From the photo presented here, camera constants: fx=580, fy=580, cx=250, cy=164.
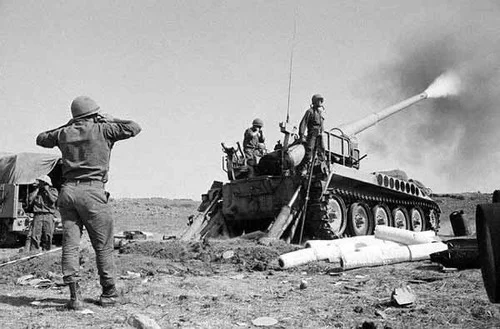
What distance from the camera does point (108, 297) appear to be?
16.4 feet

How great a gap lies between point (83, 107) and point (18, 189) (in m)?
11.4

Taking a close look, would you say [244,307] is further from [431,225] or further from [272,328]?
[431,225]

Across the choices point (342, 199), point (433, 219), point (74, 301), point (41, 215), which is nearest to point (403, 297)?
point (74, 301)

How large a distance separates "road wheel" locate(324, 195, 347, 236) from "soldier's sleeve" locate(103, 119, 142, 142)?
277 inches

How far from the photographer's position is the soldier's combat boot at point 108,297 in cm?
496

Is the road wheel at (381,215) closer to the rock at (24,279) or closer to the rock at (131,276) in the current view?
the rock at (131,276)

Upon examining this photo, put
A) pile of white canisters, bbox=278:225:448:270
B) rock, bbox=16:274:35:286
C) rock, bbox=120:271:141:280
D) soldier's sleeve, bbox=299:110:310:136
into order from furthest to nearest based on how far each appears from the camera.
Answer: soldier's sleeve, bbox=299:110:310:136, pile of white canisters, bbox=278:225:448:270, rock, bbox=120:271:141:280, rock, bbox=16:274:35:286

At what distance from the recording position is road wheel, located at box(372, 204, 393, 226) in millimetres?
14236

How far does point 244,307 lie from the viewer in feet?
16.5

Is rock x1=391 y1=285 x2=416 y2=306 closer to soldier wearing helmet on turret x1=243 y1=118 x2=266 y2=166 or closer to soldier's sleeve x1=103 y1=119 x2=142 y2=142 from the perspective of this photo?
soldier's sleeve x1=103 y1=119 x2=142 y2=142

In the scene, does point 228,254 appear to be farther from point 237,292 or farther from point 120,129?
point 120,129

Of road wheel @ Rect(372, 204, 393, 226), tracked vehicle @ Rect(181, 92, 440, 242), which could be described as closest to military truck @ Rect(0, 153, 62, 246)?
tracked vehicle @ Rect(181, 92, 440, 242)

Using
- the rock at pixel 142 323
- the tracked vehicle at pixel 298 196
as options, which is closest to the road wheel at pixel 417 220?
the tracked vehicle at pixel 298 196

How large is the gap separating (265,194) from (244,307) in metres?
7.47
